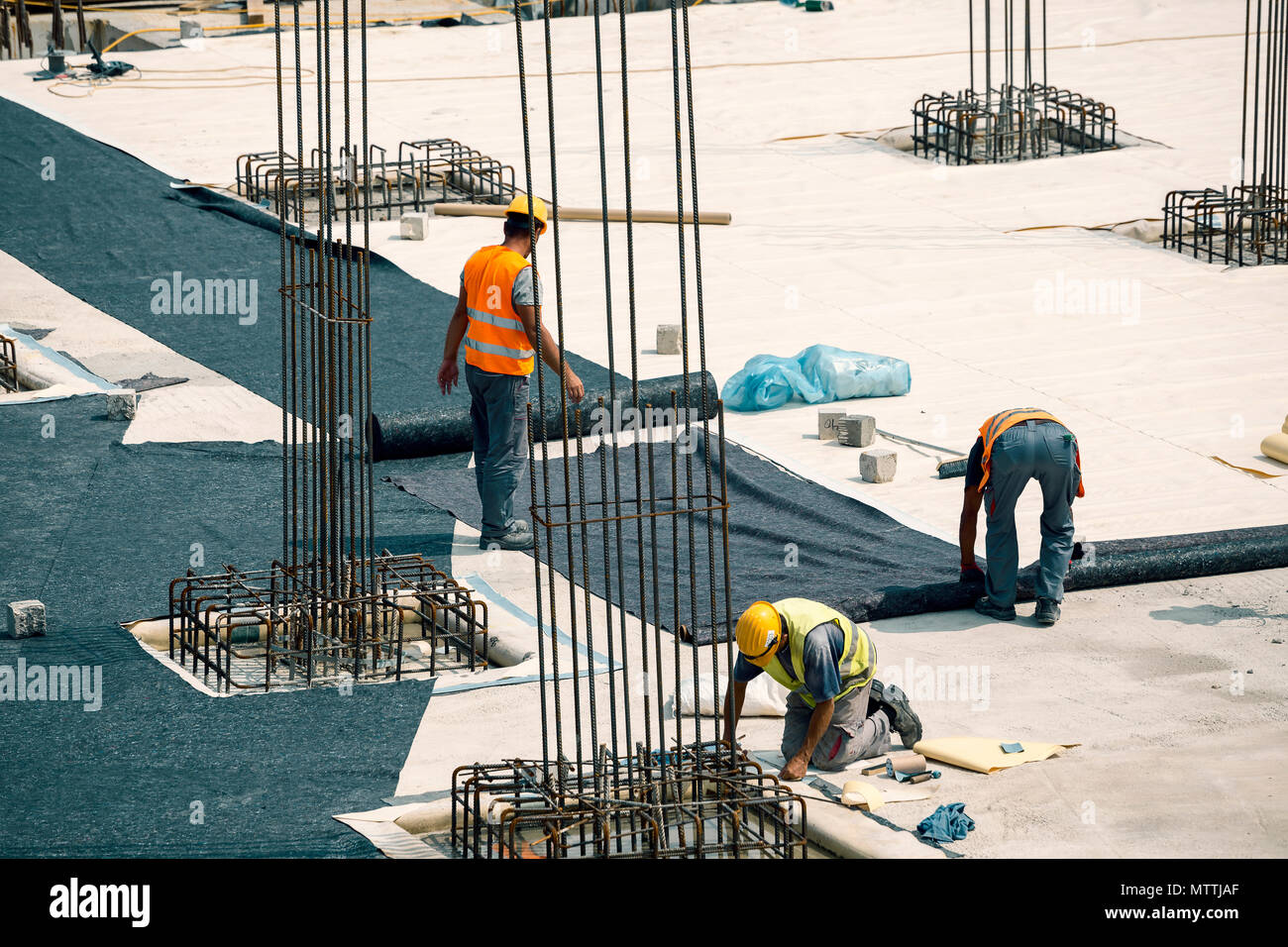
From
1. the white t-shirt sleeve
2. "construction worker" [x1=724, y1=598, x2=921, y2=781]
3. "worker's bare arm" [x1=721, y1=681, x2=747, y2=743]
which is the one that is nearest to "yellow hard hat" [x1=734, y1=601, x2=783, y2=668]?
"construction worker" [x1=724, y1=598, x2=921, y2=781]

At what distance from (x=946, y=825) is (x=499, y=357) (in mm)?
4154

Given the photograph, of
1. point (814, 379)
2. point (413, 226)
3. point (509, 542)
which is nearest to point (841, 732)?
point (509, 542)

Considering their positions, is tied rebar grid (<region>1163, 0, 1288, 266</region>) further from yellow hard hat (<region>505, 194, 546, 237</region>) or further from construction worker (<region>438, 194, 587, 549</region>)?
construction worker (<region>438, 194, 587, 549</region>)

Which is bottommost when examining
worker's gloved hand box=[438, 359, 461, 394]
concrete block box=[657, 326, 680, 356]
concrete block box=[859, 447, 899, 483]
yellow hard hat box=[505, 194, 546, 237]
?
concrete block box=[859, 447, 899, 483]

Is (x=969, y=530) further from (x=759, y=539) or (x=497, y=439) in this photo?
(x=497, y=439)

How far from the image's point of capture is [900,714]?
802 centimetres

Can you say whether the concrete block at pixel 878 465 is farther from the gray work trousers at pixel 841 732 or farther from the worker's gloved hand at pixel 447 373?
the gray work trousers at pixel 841 732

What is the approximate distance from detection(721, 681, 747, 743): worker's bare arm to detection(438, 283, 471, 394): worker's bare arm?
338 centimetres

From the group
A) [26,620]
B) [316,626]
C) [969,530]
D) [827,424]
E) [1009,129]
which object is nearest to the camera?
[26,620]

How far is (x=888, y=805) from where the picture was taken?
7473 millimetres

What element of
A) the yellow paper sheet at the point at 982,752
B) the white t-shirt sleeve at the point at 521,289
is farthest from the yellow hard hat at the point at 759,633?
the white t-shirt sleeve at the point at 521,289

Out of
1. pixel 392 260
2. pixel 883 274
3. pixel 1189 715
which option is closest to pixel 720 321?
pixel 883 274

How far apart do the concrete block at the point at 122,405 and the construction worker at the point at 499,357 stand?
9.77ft

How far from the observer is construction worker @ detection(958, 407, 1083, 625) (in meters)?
9.41
